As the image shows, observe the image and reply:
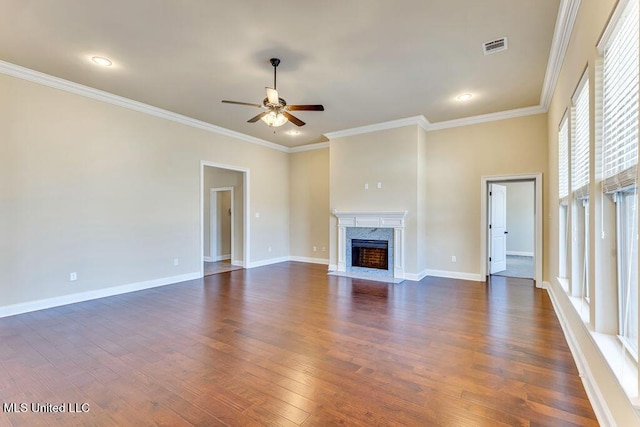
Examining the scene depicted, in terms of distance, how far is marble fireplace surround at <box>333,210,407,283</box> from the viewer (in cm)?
594

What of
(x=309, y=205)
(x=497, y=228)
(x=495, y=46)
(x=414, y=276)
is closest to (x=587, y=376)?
(x=495, y=46)

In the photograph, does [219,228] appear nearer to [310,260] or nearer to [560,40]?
[310,260]

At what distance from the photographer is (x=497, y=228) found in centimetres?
670

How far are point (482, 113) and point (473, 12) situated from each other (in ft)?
10.3

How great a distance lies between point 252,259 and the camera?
7328 millimetres

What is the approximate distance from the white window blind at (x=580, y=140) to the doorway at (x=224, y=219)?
585 centimetres

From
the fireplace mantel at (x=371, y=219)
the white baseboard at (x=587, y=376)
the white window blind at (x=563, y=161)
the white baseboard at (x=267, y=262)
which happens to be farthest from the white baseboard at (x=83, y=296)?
the white window blind at (x=563, y=161)

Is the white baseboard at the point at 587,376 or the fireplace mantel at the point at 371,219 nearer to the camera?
the white baseboard at the point at 587,376

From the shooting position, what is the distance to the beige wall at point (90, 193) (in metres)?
3.88

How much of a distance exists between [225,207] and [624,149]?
27.7 ft

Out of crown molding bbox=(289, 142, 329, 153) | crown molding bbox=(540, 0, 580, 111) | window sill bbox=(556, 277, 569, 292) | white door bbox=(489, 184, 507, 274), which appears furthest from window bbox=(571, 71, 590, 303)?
crown molding bbox=(289, 142, 329, 153)

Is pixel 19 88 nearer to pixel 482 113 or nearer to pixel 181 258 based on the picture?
pixel 181 258

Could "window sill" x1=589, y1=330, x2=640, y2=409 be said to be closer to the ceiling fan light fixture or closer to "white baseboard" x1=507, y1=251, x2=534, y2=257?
the ceiling fan light fixture

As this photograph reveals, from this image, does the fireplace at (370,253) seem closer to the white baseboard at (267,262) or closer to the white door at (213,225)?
the white baseboard at (267,262)
